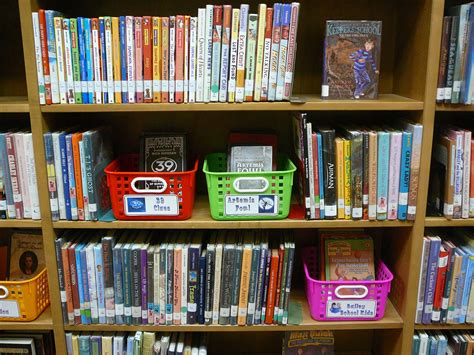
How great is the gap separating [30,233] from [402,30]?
1.53m

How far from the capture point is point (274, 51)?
1.29 meters

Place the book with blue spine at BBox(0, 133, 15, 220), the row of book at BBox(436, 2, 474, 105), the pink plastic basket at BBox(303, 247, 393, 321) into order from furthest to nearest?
the pink plastic basket at BBox(303, 247, 393, 321), the book with blue spine at BBox(0, 133, 15, 220), the row of book at BBox(436, 2, 474, 105)

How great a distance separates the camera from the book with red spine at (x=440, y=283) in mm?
1435

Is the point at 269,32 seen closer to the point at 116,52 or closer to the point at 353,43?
the point at 353,43

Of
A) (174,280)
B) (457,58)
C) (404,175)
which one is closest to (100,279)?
(174,280)

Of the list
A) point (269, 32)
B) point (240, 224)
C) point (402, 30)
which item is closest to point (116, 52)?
point (269, 32)

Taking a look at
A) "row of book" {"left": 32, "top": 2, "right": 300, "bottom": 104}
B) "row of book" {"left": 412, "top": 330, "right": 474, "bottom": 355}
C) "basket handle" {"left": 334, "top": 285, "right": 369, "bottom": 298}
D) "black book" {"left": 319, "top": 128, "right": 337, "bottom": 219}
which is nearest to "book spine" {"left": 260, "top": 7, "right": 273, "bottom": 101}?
"row of book" {"left": 32, "top": 2, "right": 300, "bottom": 104}

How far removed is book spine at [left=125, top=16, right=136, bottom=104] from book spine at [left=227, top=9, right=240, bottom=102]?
0.94 feet

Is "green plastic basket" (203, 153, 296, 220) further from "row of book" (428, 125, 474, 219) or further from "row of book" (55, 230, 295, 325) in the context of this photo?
"row of book" (428, 125, 474, 219)

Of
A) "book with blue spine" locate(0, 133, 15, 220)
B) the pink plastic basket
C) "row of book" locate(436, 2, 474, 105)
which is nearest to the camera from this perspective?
"row of book" locate(436, 2, 474, 105)

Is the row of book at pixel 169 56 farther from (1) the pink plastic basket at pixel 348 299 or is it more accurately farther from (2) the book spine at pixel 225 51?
(1) the pink plastic basket at pixel 348 299

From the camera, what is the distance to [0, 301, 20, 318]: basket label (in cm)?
146

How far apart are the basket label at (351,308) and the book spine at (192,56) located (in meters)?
0.81

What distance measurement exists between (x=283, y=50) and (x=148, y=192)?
593mm
